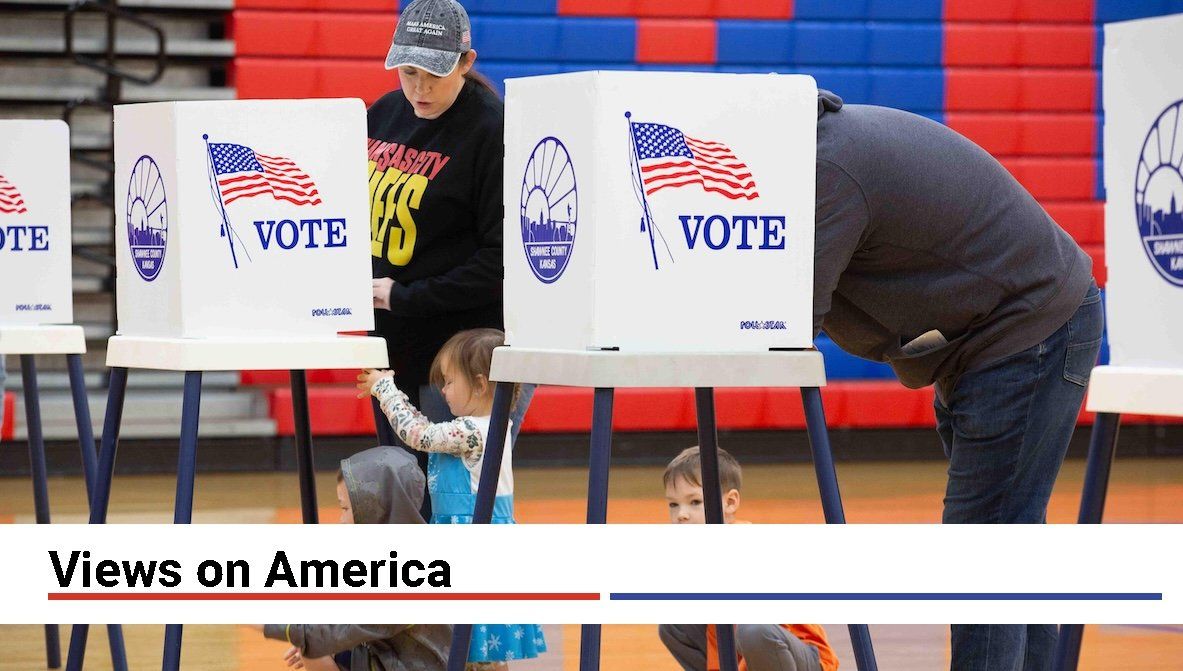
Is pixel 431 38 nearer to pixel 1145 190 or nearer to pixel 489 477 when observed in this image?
pixel 489 477

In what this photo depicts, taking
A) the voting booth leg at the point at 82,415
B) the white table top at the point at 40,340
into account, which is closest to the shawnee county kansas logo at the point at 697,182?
the white table top at the point at 40,340

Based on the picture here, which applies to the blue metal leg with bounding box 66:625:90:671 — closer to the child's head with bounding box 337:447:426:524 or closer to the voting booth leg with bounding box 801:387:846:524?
the child's head with bounding box 337:447:426:524

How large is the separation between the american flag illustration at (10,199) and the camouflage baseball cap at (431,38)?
659 millimetres

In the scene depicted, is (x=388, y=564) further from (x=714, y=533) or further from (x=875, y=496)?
(x=875, y=496)

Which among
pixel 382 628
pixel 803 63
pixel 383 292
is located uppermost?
pixel 803 63

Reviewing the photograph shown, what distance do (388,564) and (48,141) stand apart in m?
1.24

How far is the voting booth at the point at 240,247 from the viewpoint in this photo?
1.92 m

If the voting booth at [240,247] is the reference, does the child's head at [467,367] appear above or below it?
below

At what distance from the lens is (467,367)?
7.43ft

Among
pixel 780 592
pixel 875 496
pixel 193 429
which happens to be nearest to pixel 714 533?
pixel 780 592

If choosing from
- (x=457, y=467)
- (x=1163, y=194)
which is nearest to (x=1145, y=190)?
(x=1163, y=194)

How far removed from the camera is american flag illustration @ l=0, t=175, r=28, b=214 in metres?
2.48

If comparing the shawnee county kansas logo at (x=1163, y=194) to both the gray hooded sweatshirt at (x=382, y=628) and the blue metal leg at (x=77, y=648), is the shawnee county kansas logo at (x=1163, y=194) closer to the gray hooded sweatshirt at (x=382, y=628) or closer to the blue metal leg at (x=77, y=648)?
the gray hooded sweatshirt at (x=382, y=628)

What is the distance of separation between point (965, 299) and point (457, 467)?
842 mm
